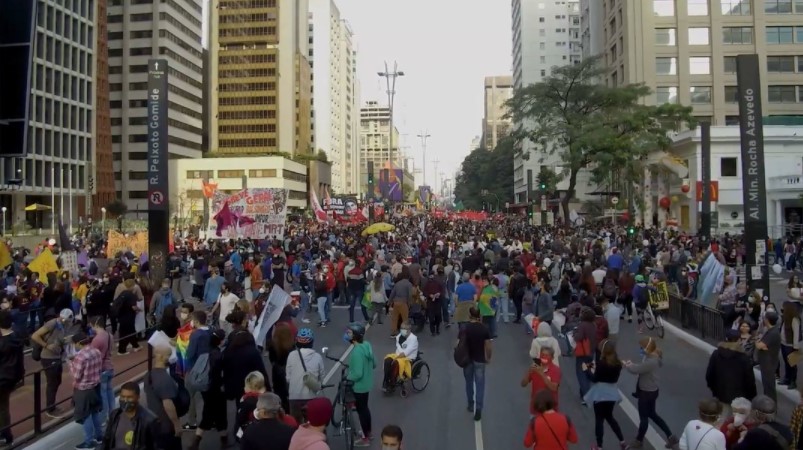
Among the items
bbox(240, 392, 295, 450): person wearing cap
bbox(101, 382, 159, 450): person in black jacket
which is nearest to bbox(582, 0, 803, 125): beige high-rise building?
bbox(240, 392, 295, 450): person wearing cap

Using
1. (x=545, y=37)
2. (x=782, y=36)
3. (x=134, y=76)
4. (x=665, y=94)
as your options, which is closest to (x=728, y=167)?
(x=665, y=94)

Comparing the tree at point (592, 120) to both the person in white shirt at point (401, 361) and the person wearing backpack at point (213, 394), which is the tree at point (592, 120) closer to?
the person in white shirt at point (401, 361)

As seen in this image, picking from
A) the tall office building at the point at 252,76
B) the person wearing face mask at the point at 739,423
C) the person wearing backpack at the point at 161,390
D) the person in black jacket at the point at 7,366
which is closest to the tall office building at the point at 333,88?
the tall office building at the point at 252,76

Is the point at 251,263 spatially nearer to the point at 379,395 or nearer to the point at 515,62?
the point at 379,395

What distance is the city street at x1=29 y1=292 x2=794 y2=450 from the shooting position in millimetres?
8992

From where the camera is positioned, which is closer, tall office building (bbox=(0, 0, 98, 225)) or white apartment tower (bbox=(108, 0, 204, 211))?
tall office building (bbox=(0, 0, 98, 225))

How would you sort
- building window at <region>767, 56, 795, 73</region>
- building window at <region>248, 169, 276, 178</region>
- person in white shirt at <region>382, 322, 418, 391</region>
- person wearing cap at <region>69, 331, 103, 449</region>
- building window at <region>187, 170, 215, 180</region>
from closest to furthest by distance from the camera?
person wearing cap at <region>69, 331, 103, 449</region> < person in white shirt at <region>382, 322, 418, 391</region> < building window at <region>767, 56, 795, 73</region> < building window at <region>248, 169, 276, 178</region> < building window at <region>187, 170, 215, 180</region>

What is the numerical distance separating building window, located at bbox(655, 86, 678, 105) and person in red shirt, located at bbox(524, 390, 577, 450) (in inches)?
2239

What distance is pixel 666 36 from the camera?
190ft

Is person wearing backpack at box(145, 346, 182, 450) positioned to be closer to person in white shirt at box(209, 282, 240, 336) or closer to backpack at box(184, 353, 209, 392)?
backpack at box(184, 353, 209, 392)

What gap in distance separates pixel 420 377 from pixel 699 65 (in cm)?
5457

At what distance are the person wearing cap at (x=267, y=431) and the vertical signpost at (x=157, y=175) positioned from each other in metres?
12.2

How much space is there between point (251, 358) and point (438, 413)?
3138 millimetres

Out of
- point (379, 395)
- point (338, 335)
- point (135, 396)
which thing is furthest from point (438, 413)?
point (338, 335)
